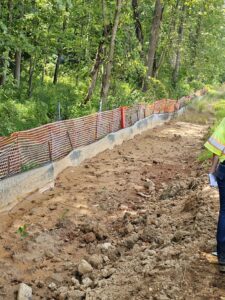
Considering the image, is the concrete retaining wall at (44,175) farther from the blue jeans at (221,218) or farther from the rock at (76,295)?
the blue jeans at (221,218)

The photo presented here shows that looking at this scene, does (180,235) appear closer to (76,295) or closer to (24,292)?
(76,295)

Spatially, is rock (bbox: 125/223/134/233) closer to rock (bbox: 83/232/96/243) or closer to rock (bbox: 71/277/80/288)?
rock (bbox: 83/232/96/243)

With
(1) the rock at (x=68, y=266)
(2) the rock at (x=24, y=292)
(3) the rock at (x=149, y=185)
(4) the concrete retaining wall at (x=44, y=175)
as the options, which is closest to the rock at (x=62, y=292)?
(2) the rock at (x=24, y=292)

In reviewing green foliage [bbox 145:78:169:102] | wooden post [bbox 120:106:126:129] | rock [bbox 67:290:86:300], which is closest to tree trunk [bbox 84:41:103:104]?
wooden post [bbox 120:106:126:129]

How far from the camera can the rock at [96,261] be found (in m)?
6.01

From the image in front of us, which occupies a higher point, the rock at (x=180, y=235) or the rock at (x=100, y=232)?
the rock at (x=180, y=235)

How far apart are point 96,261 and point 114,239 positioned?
1056 millimetres

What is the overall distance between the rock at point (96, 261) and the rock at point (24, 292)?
100cm

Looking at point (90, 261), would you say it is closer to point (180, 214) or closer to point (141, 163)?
point (180, 214)

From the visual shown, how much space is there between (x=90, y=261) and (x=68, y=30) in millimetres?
13770

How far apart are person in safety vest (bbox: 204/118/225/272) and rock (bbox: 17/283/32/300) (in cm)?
233

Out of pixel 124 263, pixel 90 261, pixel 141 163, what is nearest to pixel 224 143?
pixel 124 263

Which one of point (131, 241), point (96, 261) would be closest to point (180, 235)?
point (131, 241)

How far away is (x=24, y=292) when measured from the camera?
17.3 feet
